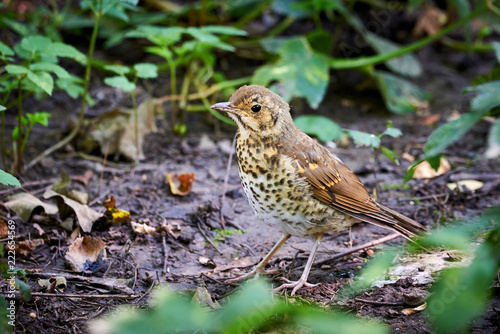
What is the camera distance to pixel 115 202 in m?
3.69

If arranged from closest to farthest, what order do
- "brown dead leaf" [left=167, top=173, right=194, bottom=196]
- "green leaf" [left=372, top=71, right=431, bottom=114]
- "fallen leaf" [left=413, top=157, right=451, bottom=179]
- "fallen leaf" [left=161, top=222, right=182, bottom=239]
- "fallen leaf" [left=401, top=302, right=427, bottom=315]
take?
"fallen leaf" [left=401, top=302, right=427, bottom=315]
"fallen leaf" [left=161, top=222, right=182, bottom=239]
"brown dead leaf" [left=167, top=173, right=194, bottom=196]
"fallen leaf" [left=413, top=157, right=451, bottom=179]
"green leaf" [left=372, top=71, right=431, bottom=114]

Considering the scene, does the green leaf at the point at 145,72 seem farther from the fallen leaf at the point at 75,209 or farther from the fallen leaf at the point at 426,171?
the fallen leaf at the point at 426,171

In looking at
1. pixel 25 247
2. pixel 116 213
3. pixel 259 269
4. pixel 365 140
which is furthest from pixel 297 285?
pixel 25 247

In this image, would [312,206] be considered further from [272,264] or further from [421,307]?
[421,307]

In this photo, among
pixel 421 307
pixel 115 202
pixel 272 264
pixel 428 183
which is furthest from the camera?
pixel 428 183

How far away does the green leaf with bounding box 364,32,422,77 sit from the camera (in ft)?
19.5

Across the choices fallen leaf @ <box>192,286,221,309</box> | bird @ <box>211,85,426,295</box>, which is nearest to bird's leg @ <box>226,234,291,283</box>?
bird @ <box>211,85,426,295</box>

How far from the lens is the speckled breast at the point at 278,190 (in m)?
3.03

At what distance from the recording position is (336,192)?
327cm

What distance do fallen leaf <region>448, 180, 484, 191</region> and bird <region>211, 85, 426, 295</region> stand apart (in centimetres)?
120

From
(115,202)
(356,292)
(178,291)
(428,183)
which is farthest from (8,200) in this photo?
(428,183)

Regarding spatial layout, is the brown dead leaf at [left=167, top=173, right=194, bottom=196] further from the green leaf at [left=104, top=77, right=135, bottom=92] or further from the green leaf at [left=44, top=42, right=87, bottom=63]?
the green leaf at [left=44, top=42, right=87, bottom=63]

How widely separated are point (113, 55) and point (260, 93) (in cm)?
365

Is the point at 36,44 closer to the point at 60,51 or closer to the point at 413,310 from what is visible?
the point at 60,51
